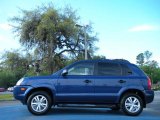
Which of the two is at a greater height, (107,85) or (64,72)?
(64,72)

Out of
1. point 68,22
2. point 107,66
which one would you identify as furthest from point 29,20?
point 107,66

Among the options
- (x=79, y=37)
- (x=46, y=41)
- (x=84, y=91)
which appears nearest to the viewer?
(x=84, y=91)

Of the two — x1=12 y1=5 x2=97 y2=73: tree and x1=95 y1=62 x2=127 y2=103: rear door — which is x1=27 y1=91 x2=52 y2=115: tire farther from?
x1=12 y1=5 x2=97 y2=73: tree

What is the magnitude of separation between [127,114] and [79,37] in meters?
29.2

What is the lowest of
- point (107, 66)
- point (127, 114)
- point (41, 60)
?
point (127, 114)

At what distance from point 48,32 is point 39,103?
86.6 feet

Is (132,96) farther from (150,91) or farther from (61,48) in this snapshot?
(61,48)

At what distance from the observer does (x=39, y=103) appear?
10914mm

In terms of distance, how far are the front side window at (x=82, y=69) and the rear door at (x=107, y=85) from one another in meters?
0.25

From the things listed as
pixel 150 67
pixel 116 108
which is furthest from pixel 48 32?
pixel 150 67

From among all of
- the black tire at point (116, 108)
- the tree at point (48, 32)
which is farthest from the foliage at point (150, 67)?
the black tire at point (116, 108)

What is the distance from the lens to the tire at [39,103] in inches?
428

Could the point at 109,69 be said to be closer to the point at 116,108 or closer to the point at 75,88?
the point at 75,88

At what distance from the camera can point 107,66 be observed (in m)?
11.5
